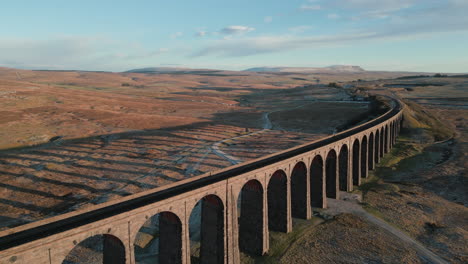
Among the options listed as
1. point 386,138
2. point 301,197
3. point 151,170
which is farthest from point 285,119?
point 301,197

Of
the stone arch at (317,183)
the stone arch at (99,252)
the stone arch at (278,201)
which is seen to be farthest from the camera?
the stone arch at (317,183)

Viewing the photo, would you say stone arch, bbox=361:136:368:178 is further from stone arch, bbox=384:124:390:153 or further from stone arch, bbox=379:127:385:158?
stone arch, bbox=384:124:390:153

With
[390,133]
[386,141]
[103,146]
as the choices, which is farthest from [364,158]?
[103,146]

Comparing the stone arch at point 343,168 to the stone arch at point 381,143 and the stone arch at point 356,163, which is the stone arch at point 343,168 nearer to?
the stone arch at point 356,163

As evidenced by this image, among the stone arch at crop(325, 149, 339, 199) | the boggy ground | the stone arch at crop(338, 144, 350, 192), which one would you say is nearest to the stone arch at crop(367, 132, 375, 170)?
the stone arch at crop(338, 144, 350, 192)

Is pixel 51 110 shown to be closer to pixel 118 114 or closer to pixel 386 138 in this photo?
pixel 118 114

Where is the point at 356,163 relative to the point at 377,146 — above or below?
below

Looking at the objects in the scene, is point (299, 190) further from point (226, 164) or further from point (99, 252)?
point (99, 252)

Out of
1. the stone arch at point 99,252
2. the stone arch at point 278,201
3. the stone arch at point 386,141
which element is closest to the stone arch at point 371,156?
the stone arch at point 386,141
